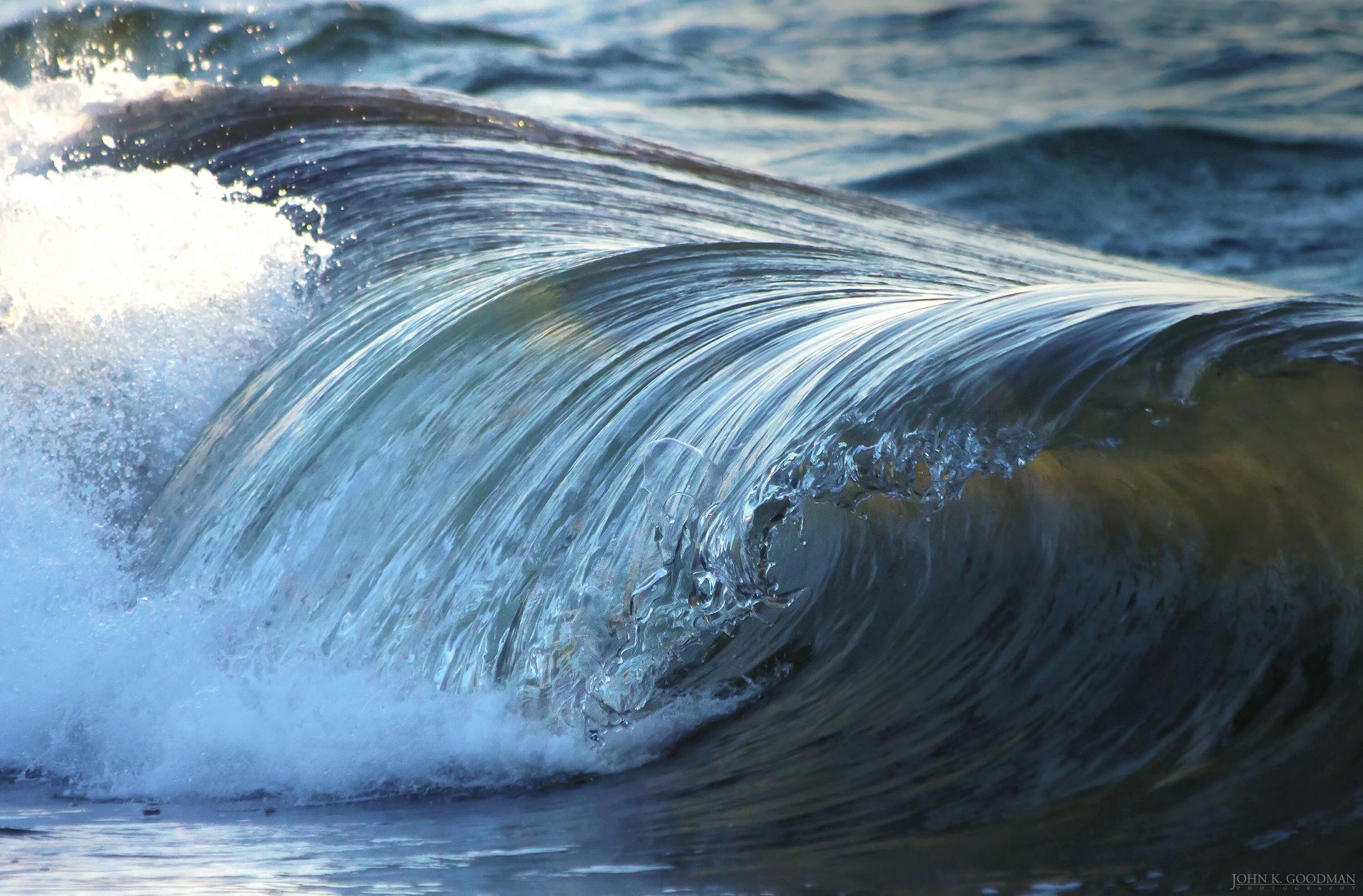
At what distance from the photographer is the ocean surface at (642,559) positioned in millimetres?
1881

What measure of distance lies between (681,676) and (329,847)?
2.04 ft

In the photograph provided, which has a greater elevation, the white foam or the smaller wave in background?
the smaller wave in background

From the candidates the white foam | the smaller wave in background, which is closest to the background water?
the smaller wave in background

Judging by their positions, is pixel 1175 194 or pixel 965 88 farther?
pixel 965 88

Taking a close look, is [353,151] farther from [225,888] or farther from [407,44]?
[407,44]

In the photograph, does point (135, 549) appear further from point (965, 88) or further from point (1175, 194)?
point (965, 88)

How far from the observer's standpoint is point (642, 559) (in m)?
2.29

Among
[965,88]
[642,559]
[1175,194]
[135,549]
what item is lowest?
[642,559]

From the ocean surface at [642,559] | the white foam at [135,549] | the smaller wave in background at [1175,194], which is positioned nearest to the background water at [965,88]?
the smaller wave in background at [1175,194]

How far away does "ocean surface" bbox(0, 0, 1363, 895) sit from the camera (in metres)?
1.88

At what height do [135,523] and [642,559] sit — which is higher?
[135,523]

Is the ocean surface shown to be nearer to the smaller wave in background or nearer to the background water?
the smaller wave in background

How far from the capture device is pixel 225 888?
5.64 feet

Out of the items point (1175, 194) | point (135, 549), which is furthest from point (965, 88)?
point (135, 549)
